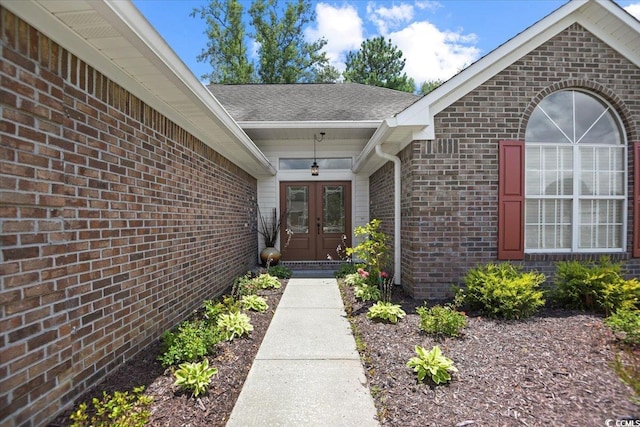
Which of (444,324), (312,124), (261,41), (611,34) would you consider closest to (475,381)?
(444,324)

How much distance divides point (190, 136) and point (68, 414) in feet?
10.0

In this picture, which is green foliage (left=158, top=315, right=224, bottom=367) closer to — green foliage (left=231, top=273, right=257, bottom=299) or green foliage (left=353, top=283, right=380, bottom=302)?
green foliage (left=231, top=273, right=257, bottom=299)

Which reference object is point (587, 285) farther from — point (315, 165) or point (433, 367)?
point (315, 165)

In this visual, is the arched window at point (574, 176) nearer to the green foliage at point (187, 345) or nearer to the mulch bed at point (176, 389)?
the mulch bed at point (176, 389)

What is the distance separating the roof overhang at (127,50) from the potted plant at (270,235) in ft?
14.3

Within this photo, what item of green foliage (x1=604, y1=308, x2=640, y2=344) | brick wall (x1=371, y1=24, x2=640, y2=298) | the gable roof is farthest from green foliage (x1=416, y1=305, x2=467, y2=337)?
the gable roof

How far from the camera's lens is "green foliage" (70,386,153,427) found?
181 cm

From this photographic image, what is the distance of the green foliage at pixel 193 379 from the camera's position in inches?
89.3

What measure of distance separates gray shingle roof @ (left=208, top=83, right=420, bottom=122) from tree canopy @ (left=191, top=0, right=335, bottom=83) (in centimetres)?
988

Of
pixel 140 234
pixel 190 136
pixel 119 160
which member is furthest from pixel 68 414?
pixel 190 136

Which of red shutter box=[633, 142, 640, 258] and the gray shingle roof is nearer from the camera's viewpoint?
red shutter box=[633, 142, 640, 258]

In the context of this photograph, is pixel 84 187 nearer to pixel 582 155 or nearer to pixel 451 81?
pixel 451 81

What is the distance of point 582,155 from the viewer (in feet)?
15.6

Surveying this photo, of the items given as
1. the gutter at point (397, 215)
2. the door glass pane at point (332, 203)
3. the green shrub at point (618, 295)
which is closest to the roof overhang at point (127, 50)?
the gutter at point (397, 215)
